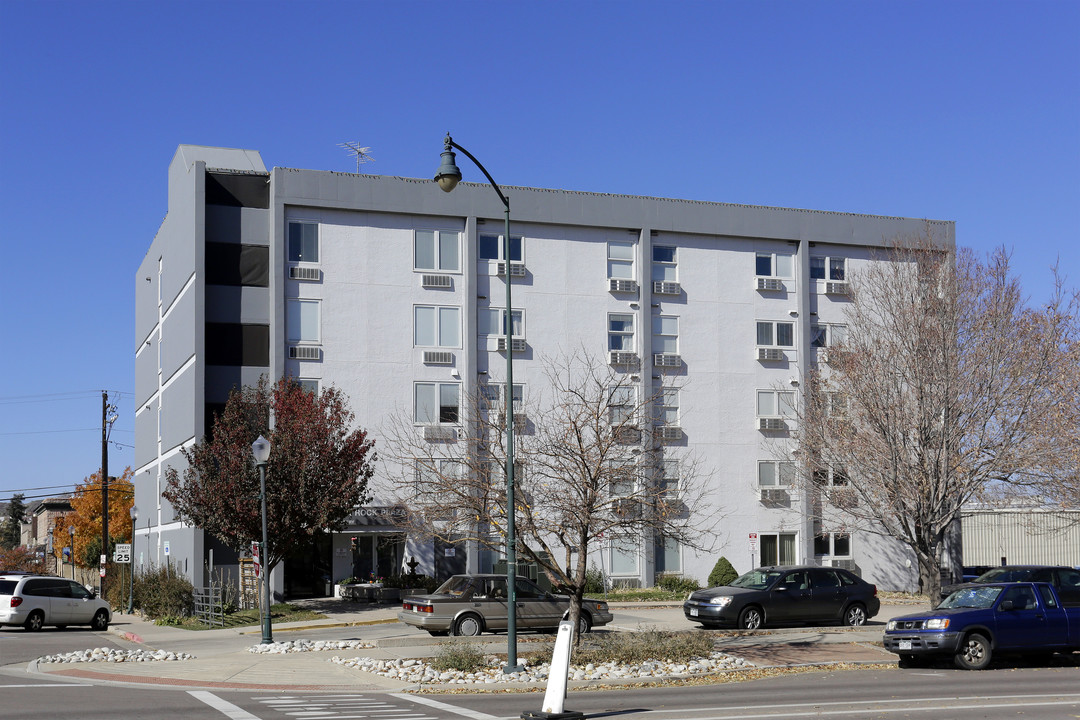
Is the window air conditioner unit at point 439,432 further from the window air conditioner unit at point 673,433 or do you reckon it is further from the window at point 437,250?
the window air conditioner unit at point 673,433

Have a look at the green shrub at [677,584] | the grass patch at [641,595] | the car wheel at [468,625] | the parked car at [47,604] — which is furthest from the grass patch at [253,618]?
the green shrub at [677,584]

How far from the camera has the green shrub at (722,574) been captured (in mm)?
40594

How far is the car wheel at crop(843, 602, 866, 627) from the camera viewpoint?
89.6 ft

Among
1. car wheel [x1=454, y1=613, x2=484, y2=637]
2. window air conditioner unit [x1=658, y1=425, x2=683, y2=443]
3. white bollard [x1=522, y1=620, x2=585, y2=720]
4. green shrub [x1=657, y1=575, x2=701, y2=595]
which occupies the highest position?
window air conditioner unit [x1=658, y1=425, x2=683, y2=443]

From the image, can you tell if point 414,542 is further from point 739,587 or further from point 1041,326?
point 1041,326

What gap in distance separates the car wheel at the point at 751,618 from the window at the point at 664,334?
1863 centimetres

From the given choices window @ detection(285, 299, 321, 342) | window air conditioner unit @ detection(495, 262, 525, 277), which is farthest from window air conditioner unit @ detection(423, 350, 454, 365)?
window @ detection(285, 299, 321, 342)

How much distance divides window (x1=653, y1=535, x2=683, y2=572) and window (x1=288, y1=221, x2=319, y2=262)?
56.1 ft

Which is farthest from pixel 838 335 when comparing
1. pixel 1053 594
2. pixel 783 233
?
pixel 1053 594

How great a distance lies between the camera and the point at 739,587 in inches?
1053

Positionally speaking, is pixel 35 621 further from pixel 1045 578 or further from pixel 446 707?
pixel 1045 578

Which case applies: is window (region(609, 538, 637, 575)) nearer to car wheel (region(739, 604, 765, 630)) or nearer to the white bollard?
car wheel (region(739, 604, 765, 630))

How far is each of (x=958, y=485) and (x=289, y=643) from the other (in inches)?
633

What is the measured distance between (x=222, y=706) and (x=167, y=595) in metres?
20.2
